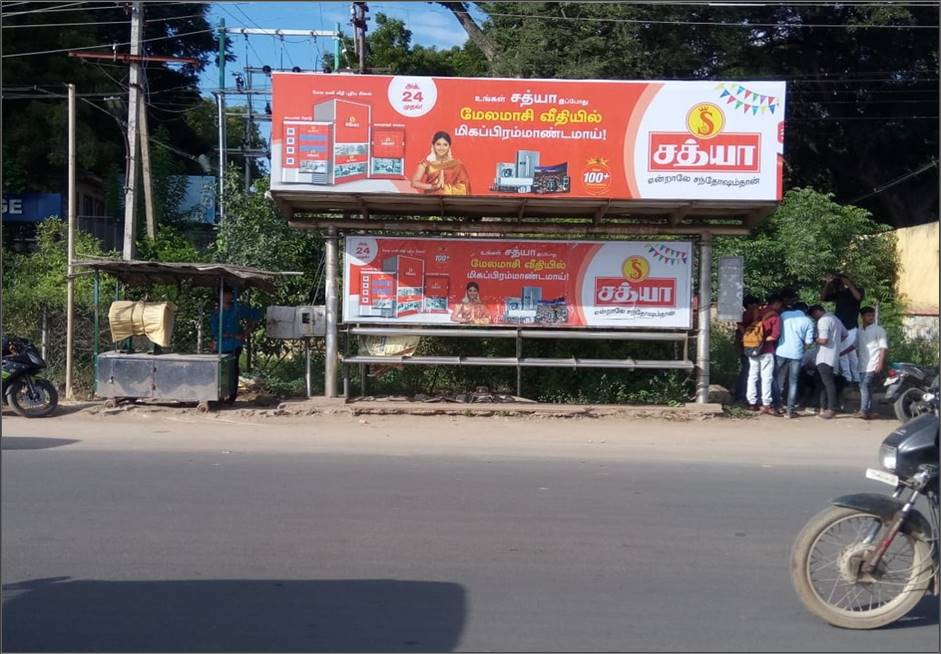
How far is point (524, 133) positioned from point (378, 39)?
25.1m

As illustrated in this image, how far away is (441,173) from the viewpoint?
12898 mm

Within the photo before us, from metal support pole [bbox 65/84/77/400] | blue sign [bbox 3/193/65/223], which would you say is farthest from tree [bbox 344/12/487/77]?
metal support pole [bbox 65/84/77/400]

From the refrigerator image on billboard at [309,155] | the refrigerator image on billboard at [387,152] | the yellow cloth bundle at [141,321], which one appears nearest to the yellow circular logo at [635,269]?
the refrigerator image on billboard at [387,152]

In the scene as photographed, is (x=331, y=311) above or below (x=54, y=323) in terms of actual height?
above

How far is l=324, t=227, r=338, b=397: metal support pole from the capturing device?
45.0 feet

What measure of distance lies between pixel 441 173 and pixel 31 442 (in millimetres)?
6196

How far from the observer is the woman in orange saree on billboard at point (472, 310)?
45.3 feet

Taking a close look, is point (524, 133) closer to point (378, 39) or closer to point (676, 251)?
point (676, 251)

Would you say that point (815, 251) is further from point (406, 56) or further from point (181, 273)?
point (406, 56)

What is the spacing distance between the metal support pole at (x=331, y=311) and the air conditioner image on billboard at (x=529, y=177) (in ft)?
8.50

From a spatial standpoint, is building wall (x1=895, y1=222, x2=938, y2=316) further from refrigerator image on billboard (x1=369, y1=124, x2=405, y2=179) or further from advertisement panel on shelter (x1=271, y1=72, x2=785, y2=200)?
refrigerator image on billboard (x1=369, y1=124, x2=405, y2=179)

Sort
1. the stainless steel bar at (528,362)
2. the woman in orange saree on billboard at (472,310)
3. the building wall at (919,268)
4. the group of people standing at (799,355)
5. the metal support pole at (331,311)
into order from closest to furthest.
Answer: the stainless steel bar at (528,362)
the group of people standing at (799,355)
the metal support pole at (331,311)
the woman in orange saree on billboard at (472,310)
the building wall at (919,268)

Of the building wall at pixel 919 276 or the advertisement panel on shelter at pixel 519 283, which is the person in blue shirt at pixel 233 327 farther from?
the building wall at pixel 919 276

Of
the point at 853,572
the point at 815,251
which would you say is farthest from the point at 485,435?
the point at 815,251
